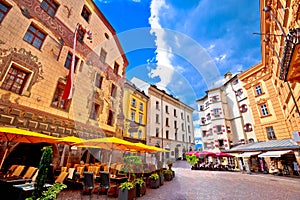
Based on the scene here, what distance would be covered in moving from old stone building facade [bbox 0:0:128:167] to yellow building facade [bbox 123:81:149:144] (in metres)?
3.46

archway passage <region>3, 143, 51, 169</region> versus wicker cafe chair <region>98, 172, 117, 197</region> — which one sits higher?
archway passage <region>3, 143, 51, 169</region>

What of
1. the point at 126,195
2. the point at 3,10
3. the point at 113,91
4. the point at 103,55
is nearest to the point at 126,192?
the point at 126,195

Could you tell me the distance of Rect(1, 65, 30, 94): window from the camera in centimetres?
756

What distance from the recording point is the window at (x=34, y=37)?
866 cm

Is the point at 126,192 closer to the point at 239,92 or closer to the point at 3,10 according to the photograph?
the point at 3,10

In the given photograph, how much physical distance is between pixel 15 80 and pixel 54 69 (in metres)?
2.42

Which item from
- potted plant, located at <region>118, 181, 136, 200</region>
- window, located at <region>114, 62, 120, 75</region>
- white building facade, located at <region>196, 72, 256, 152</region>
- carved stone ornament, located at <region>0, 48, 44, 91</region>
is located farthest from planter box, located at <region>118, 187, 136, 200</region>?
white building facade, located at <region>196, 72, 256, 152</region>

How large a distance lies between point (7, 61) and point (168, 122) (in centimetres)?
2546

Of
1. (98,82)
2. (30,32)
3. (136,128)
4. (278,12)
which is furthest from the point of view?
(136,128)

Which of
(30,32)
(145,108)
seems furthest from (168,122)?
(30,32)

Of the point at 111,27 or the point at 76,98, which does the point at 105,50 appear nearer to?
the point at 111,27

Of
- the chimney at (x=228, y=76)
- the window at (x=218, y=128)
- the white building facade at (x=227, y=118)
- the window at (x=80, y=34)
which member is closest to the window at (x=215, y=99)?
the white building facade at (x=227, y=118)

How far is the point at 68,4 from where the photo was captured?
1150cm

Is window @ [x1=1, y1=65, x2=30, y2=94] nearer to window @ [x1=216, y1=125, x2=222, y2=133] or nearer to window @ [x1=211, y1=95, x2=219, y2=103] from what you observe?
window @ [x1=216, y1=125, x2=222, y2=133]
